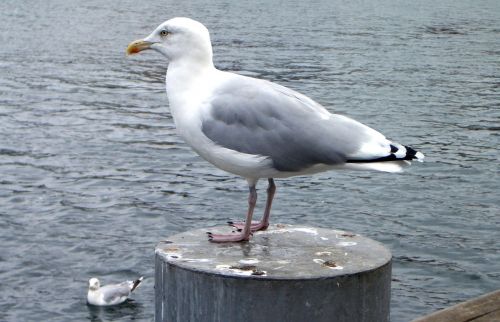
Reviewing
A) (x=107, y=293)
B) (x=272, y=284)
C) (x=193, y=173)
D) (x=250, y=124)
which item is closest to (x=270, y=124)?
(x=250, y=124)

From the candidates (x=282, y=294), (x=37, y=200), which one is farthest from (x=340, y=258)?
(x=37, y=200)

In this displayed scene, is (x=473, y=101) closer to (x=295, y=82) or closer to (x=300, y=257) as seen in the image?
(x=295, y=82)

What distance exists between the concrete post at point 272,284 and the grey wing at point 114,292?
4334 mm

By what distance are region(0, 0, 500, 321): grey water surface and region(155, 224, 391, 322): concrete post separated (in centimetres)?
451

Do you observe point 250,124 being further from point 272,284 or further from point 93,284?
point 93,284

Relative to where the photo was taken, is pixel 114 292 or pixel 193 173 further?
pixel 193 173

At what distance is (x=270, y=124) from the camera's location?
5.24 meters

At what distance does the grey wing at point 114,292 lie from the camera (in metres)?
8.83

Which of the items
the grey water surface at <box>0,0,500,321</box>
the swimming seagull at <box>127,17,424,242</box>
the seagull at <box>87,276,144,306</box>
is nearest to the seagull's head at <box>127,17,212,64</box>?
the swimming seagull at <box>127,17,424,242</box>

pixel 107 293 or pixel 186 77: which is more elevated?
pixel 186 77

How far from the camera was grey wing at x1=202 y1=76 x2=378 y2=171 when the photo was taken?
520cm

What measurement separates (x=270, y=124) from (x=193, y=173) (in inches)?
326

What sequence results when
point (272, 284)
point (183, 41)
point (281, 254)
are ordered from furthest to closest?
point (183, 41) → point (281, 254) → point (272, 284)

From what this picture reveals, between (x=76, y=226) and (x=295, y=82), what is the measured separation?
1041 cm
